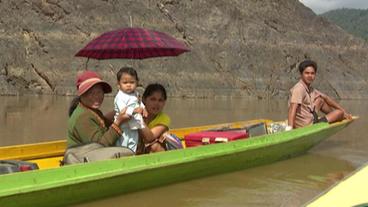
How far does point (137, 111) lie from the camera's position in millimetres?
6367

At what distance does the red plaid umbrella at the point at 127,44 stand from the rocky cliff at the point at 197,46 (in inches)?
1057

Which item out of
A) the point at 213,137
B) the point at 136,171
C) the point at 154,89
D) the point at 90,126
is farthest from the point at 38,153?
the point at 213,137

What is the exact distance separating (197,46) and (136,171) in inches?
1483

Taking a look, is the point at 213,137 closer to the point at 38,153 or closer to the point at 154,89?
the point at 154,89

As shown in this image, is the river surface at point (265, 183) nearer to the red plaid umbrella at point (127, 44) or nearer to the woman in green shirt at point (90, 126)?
the woman in green shirt at point (90, 126)

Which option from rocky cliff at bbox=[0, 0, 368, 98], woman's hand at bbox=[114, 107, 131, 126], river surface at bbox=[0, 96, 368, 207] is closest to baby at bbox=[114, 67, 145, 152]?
woman's hand at bbox=[114, 107, 131, 126]

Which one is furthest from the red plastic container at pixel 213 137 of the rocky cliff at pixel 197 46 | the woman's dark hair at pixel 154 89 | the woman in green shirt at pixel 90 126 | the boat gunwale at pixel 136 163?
the rocky cliff at pixel 197 46

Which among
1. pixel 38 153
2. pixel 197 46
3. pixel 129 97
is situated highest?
pixel 197 46

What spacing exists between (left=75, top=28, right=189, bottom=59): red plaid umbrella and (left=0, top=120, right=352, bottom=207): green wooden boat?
1462mm

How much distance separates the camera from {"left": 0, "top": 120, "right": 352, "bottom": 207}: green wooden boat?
5352 mm

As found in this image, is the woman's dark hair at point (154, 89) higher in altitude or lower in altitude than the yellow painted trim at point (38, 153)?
higher

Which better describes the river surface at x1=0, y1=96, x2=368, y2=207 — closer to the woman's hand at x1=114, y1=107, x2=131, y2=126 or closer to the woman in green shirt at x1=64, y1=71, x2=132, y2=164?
the woman in green shirt at x1=64, y1=71, x2=132, y2=164

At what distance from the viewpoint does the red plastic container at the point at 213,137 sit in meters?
8.81

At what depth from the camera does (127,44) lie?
23.9ft
